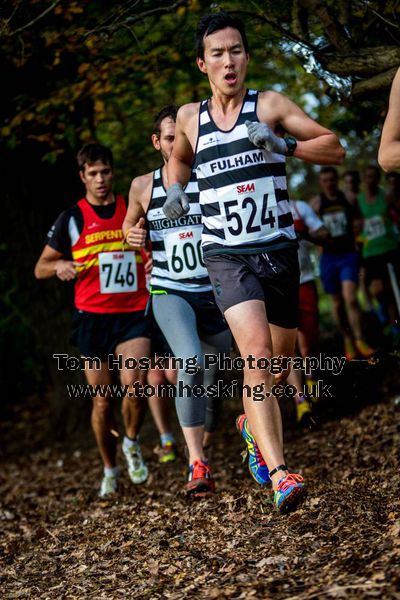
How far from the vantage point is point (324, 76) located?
20.2ft

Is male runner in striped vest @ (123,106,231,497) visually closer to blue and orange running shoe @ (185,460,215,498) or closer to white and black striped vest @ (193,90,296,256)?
blue and orange running shoe @ (185,460,215,498)

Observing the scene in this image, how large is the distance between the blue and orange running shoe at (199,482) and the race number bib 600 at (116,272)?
1809mm

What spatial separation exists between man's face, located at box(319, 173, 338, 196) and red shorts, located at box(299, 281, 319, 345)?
2109 millimetres

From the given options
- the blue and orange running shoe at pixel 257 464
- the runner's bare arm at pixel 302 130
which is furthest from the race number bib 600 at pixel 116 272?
the runner's bare arm at pixel 302 130

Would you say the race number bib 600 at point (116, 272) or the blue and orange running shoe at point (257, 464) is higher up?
the race number bib 600 at point (116, 272)

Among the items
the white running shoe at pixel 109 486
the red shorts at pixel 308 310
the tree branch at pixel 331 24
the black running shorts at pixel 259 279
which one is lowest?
the white running shoe at pixel 109 486

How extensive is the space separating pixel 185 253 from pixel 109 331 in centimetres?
123

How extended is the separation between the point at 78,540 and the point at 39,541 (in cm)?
42

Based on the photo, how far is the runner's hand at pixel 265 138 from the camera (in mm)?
4354

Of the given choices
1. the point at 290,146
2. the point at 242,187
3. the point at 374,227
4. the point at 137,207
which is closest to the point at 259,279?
the point at 242,187

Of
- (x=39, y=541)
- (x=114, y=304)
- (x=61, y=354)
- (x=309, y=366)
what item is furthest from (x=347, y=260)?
(x=39, y=541)

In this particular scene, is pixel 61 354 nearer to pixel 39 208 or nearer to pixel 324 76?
pixel 39 208

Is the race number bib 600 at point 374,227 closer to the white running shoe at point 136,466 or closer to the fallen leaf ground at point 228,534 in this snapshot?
the fallen leaf ground at point 228,534

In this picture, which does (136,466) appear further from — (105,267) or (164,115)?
(164,115)
